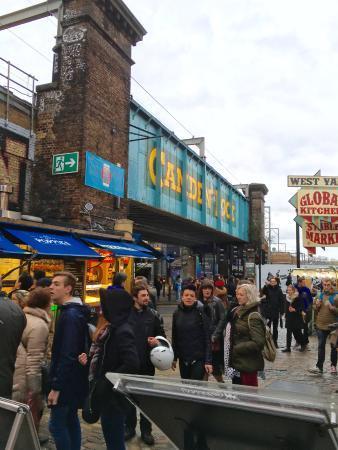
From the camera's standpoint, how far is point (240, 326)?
15.6 ft


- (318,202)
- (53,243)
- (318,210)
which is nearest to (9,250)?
(53,243)

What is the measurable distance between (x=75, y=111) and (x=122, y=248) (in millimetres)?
4492

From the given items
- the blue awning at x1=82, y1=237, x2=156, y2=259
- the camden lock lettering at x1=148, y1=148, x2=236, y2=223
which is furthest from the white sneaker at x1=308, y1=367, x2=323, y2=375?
the camden lock lettering at x1=148, y1=148, x2=236, y2=223

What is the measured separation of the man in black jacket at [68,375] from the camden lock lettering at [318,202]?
13089mm

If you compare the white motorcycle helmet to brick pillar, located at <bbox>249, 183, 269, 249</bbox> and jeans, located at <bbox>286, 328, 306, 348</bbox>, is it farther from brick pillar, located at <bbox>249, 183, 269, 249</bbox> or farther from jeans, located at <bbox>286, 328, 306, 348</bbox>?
brick pillar, located at <bbox>249, 183, 269, 249</bbox>

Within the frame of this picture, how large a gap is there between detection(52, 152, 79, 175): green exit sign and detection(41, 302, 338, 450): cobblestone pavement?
5.76 m

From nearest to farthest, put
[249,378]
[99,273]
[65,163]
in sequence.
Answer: [249,378]
[99,273]
[65,163]

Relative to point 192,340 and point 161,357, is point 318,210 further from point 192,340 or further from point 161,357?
point 161,357

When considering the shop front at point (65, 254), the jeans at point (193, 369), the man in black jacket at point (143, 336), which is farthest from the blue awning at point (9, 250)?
the jeans at point (193, 369)

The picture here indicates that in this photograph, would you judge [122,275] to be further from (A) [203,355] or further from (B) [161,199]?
(B) [161,199]

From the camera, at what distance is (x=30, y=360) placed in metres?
4.09

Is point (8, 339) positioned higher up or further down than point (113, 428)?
higher up

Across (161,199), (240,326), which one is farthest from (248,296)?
(161,199)

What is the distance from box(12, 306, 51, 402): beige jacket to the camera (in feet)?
13.3
